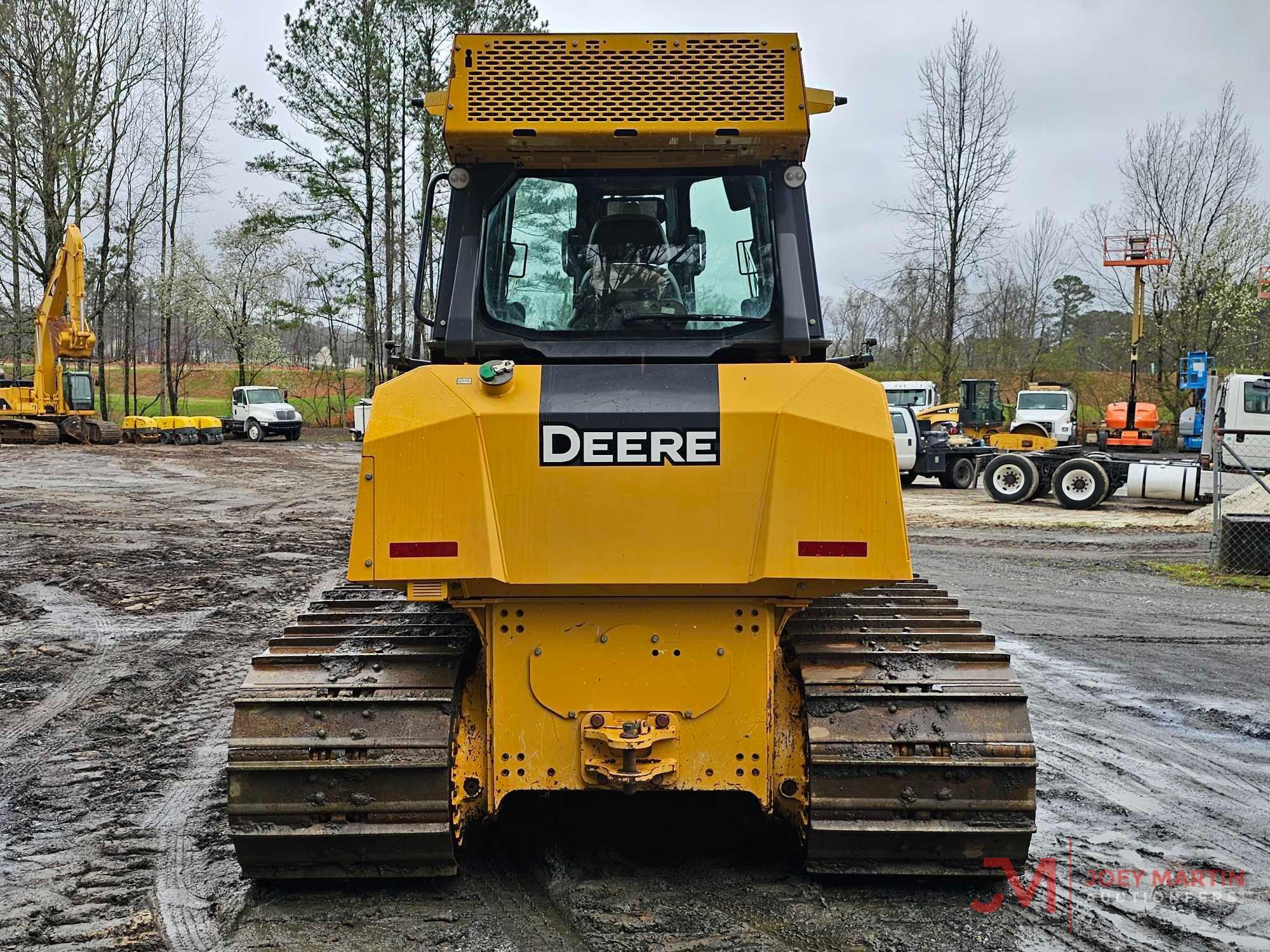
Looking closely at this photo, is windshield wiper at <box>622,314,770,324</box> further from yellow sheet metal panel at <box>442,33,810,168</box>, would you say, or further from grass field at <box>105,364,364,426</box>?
grass field at <box>105,364,364,426</box>

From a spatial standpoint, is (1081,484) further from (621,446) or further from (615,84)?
(621,446)

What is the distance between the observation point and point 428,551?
3.69 meters

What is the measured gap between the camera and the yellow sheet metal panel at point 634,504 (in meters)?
3.68

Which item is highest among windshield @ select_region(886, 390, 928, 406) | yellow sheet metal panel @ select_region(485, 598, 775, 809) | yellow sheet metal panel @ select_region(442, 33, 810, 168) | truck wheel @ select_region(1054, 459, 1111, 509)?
yellow sheet metal panel @ select_region(442, 33, 810, 168)

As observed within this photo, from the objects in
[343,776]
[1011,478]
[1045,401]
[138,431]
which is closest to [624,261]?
[343,776]

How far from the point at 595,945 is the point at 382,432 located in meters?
1.86

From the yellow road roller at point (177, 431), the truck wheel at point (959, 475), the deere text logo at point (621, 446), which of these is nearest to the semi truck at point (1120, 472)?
the truck wheel at point (959, 475)

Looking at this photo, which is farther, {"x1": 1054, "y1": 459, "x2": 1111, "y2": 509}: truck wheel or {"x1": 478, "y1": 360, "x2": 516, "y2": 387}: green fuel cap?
{"x1": 1054, "y1": 459, "x2": 1111, "y2": 509}: truck wheel

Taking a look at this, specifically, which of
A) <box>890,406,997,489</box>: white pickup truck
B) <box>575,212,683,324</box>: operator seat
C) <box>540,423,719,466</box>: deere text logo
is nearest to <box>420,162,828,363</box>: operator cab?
<box>575,212,683,324</box>: operator seat

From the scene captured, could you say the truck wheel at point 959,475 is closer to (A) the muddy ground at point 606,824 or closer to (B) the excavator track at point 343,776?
(A) the muddy ground at point 606,824

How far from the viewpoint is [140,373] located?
7025 cm

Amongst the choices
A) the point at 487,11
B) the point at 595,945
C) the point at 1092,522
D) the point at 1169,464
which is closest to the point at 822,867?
the point at 595,945

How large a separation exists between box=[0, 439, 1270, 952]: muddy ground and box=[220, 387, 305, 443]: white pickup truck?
32001 mm

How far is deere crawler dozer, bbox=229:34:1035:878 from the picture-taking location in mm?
3686
